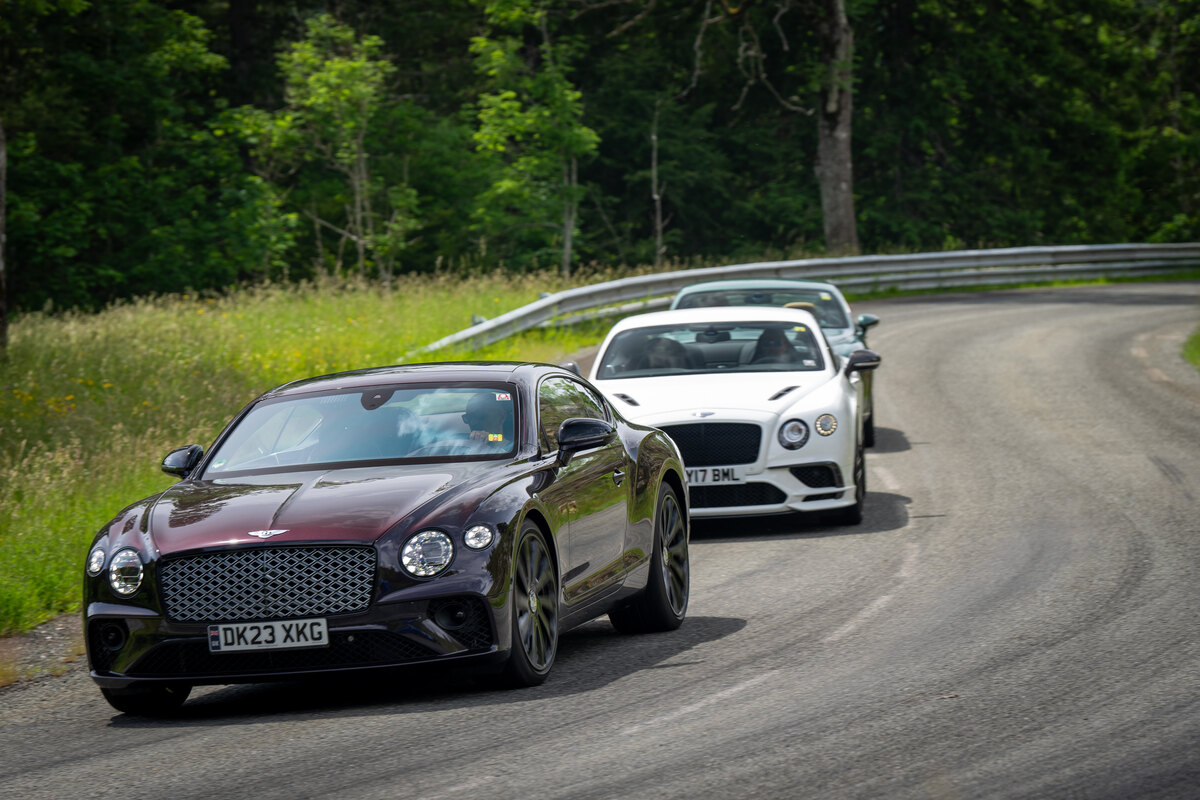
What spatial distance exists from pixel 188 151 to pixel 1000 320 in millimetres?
22709

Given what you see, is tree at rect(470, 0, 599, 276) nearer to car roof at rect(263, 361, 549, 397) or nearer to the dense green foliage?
the dense green foliage

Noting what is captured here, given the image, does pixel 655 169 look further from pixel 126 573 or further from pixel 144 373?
pixel 126 573

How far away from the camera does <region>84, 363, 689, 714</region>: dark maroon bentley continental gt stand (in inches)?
269

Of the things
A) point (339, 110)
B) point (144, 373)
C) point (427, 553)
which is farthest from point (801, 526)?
point (339, 110)

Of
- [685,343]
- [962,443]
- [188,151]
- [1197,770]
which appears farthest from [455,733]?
[188,151]

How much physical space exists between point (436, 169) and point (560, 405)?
37.6 m

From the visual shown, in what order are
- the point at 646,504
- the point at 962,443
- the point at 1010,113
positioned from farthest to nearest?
the point at 1010,113, the point at 962,443, the point at 646,504

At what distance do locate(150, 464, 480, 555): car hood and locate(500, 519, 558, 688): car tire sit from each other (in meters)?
0.43

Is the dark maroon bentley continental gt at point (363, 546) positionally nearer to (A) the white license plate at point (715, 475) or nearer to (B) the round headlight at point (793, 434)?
(A) the white license plate at point (715, 475)

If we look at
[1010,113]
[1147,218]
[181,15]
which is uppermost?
[181,15]

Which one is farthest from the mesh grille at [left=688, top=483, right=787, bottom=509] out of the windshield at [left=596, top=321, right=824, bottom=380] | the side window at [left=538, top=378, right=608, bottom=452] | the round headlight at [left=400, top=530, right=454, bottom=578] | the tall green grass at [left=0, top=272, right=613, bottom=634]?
the round headlight at [left=400, top=530, right=454, bottom=578]

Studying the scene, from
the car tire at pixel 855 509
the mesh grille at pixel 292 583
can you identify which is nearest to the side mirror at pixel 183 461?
the mesh grille at pixel 292 583

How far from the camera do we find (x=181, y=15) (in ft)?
138

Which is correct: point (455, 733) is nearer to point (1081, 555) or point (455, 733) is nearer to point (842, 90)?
point (1081, 555)
